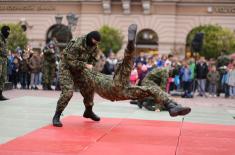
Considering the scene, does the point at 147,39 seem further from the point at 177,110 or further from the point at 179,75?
the point at 177,110

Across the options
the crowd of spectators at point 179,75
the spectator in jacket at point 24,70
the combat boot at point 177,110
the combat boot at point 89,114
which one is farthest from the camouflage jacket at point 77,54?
the spectator in jacket at point 24,70

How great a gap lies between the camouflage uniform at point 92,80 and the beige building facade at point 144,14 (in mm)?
37567

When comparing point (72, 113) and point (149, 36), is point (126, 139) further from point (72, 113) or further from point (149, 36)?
point (149, 36)

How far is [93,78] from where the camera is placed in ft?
30.9

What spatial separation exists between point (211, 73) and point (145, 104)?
36.2 feet

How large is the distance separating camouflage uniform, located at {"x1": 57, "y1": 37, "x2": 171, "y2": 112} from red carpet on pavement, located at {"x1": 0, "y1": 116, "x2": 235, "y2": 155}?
0.65m

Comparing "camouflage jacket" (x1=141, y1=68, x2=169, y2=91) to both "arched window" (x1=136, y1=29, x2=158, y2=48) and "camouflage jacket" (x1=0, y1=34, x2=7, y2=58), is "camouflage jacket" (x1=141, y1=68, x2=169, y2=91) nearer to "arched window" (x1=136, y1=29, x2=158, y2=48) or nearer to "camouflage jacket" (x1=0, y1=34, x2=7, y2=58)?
"camouflage jacket" (x1=0, y1=34, x2=7, y2=58)

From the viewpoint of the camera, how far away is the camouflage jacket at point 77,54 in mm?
9414

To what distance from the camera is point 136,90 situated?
29.8ft

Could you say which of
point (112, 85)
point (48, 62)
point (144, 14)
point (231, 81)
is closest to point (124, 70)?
point (112, 85)

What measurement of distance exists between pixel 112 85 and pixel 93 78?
485mm

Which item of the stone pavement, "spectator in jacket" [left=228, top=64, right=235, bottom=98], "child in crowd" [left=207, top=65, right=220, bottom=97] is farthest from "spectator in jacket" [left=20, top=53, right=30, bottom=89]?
"spectator in jacket" [left=228, top=64, right=235, bottom=98]

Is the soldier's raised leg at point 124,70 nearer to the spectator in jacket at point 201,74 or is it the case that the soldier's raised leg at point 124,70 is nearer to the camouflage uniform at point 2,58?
the camouflage uniform at point 2,58

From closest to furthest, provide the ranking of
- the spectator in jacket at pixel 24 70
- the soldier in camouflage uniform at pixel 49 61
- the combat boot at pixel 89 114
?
1. the combat boot at pixel 89 114
2. the soldier in camouflage uniform at pixel 49 61
3. the spectator in jacket at pixel 24 70
